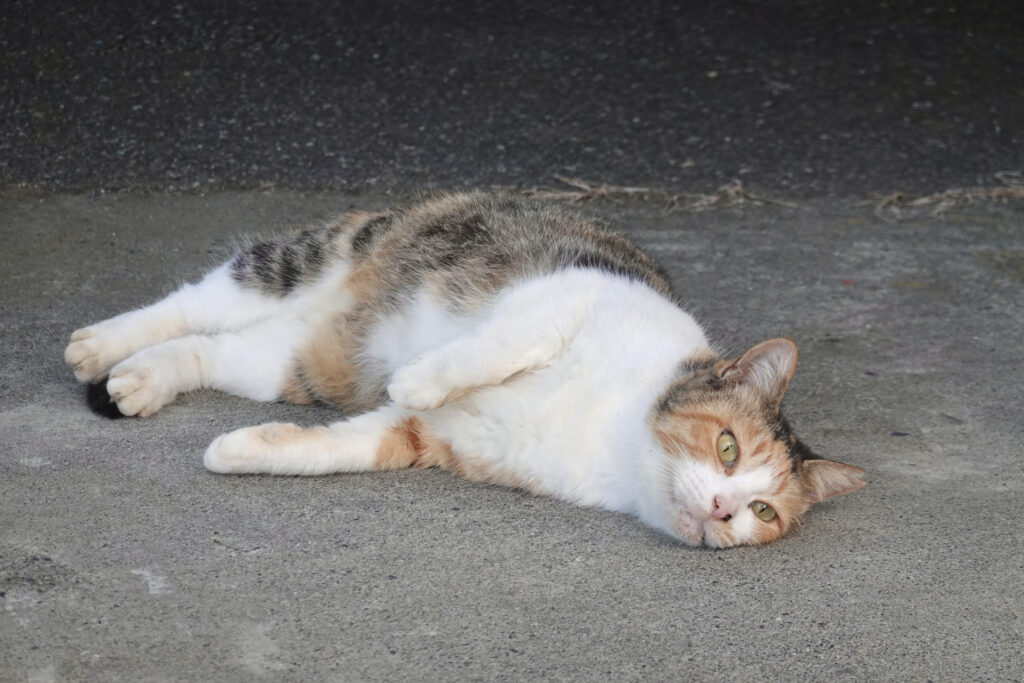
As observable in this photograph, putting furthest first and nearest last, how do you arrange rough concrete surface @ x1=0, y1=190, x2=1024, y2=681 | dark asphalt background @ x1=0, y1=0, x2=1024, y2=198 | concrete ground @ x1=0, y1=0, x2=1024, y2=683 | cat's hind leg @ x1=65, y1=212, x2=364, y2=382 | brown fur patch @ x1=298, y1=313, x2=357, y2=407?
dark asphalt background @ x1=0, y1=0, x2=1024, y2=198
cat's hind leg @ x1=65, y1=212, x2=364, y2=382
brown fur patch @ x1=298, y1=313, x2=357, y2=407
concrete ground @ x1=0, y1=0, x2=1024, y2=683
rough concrete surface @ x1=0, y1=190, x2=1024, y2=681

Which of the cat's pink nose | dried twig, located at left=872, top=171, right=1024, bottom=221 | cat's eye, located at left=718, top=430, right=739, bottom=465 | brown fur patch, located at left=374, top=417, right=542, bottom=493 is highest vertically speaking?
dried twig, located at left=872, top=171, right=1024, bottom=221

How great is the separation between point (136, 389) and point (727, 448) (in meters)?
1.67

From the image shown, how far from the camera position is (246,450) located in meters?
2.90

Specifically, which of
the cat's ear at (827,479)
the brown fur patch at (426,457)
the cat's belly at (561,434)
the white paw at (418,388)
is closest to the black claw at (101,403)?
the brown fur patch at (426,457)

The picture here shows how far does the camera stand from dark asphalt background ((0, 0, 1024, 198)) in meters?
5.27

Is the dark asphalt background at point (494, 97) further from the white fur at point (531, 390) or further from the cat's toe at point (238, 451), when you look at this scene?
the cat's toe at point (238, 451)

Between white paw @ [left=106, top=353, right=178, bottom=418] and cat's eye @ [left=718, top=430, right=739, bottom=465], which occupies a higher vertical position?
cat's eye @ [left=718, top=430, right=739, bottom=465]

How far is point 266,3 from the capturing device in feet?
20.3

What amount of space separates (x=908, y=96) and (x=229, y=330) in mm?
4267

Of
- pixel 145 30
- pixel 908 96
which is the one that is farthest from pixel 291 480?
pixel 908 96

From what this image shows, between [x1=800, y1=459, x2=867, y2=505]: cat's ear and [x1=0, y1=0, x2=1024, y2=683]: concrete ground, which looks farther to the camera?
[x1=800, y1=459, x2=867, y2=505]: cat's ear

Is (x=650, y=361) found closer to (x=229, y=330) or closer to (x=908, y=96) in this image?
(x=229, y=330)

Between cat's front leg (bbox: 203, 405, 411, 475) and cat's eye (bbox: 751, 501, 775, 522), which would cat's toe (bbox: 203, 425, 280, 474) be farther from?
cat's eye (bbox: 751, 501, 775, 522)

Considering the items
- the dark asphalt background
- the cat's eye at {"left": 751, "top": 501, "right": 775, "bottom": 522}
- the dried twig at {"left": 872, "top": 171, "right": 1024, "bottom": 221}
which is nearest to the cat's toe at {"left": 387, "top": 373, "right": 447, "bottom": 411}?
the cat's eye at {"left": 751, "top": 501, "right": 775, "bottom": 522}
